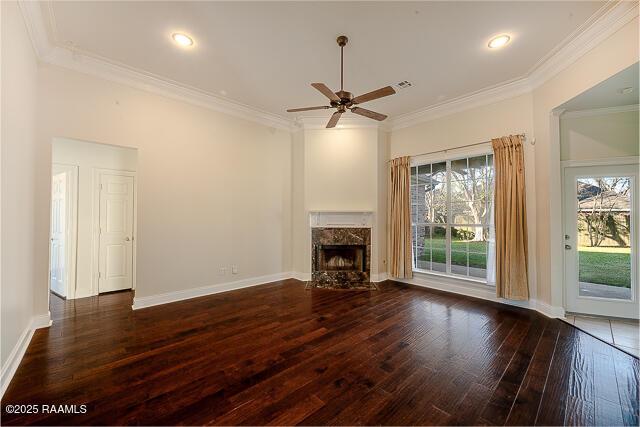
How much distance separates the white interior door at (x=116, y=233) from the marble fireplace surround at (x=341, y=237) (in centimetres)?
339

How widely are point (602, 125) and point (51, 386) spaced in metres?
6.46

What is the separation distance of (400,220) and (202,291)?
3.77 meters

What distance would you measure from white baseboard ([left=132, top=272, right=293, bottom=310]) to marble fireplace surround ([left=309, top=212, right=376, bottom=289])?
827mm

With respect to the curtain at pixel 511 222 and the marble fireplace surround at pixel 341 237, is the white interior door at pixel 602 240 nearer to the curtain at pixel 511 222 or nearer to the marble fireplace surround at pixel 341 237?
the curtain at pixel 511 222

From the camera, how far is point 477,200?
443 cm

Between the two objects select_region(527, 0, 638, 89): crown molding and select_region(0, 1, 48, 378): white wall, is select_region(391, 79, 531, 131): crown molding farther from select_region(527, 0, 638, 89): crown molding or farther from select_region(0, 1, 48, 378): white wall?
select_region(0, 1, 48, 378): white wall

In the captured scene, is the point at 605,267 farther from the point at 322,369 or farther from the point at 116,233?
the point at 116,233

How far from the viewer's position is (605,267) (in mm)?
3504

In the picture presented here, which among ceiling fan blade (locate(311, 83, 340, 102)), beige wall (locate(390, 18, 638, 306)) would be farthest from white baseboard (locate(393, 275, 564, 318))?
ceiling fan blade (locate(311, 83, 340, 102))

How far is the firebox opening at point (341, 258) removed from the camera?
5168 mm

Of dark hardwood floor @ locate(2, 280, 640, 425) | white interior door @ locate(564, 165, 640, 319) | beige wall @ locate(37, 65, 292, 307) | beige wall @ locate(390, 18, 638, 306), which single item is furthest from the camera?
white interior door @ locate(564, 165, 640, 319)

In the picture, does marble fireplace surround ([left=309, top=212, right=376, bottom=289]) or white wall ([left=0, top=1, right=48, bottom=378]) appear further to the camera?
marble fireplace surround ([left=309, top=212, right=376, bottom=289])

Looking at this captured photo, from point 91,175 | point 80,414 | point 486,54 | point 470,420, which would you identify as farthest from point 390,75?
point 91,175

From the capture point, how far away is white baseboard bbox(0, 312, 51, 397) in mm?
1985
